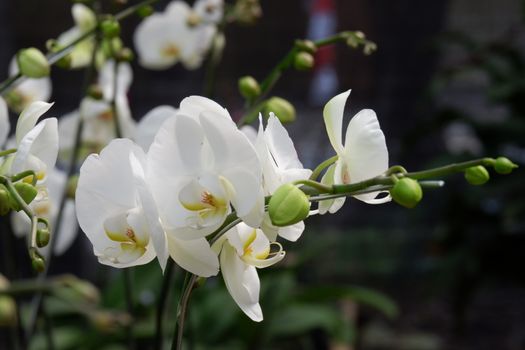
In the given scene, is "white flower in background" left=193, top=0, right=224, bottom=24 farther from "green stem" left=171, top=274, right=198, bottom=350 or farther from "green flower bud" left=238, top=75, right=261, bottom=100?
"green stem" left=171, top=274, right=198, bottom=350


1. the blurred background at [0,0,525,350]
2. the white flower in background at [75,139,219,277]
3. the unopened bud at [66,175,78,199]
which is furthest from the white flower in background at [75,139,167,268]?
the blurred background at [0,0,525,350]

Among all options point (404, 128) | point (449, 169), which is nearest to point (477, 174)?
point (449, 169)

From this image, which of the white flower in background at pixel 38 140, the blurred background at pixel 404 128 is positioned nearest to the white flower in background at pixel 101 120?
the white flower in background at pixel 38 140

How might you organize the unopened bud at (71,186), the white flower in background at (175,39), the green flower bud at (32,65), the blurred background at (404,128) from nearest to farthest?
the green flower bud at (32,65) < the unopened bud at (71,186) < the white flower in background at (175,39) < the blurred background at (404,128)

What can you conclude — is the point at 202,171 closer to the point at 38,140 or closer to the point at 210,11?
the point at 38,140

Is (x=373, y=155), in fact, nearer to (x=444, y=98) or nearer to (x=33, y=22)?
(x=33, y=22)

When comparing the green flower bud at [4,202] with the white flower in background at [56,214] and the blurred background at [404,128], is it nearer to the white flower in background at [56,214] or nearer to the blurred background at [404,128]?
the white flower in background at [56,214]
